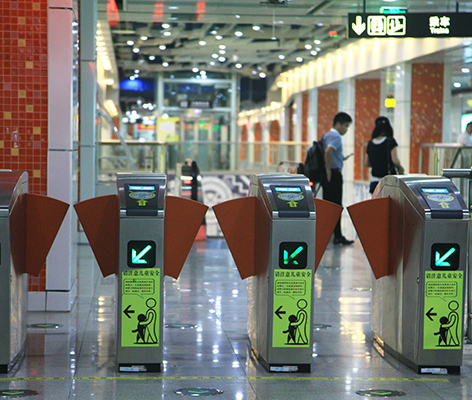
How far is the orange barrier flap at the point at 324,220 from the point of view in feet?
14.0

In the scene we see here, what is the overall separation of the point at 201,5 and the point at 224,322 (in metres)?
7.93

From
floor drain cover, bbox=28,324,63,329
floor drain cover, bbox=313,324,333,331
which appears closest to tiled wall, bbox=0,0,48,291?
floor drain cover, bbox=28,324,63,329

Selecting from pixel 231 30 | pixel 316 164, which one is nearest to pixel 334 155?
pixel 316 164

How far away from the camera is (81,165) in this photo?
892 centimetres

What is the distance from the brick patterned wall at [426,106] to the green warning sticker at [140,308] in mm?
11444

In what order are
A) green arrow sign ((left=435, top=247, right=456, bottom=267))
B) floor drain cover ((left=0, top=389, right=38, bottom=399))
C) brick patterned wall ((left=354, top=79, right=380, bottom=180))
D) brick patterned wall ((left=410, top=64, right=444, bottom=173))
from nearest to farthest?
floor drain cover ((left=0, top=389, right=38, bottom=399))
green arrow sign ((left=435, top=247, right=456, bottom=267))
brick patterned wall ((left=410, top=64, right=444, bottom=173))
brick patterned wall ((left=354, top=79, right=380, bottom=180))

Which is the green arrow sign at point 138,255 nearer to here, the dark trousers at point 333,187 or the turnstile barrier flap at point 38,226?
the turnstile barrier flap at point 38,226

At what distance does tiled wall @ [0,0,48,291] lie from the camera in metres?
5.29

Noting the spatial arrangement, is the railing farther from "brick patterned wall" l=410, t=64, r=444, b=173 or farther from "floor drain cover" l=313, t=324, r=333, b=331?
Result: "floor drain cover" l=313, t=324, r=333, b=331

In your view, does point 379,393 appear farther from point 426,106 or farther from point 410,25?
point 426,106

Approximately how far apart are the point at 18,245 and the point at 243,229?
4.24ft

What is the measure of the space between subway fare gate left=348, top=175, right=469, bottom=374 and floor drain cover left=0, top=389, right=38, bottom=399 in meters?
2.04

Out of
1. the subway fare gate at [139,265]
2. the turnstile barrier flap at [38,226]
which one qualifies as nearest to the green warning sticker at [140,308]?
the subway fare gate at [139,265]

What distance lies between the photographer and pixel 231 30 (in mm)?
14875
